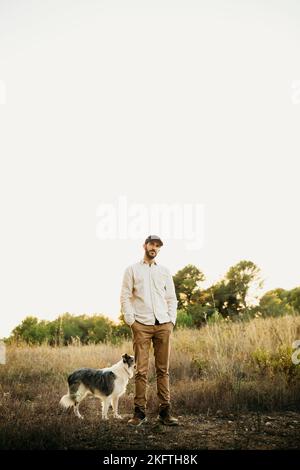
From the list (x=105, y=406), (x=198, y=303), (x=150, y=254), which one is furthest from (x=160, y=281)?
(x=198, y=303)

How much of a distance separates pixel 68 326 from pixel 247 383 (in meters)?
16.8

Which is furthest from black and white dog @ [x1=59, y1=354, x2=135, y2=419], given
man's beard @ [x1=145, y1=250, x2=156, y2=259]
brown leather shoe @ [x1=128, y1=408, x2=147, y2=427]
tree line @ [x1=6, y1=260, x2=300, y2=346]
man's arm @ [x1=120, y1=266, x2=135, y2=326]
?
tree line @ [x1=6, y1=260, x2=300, y2=346]

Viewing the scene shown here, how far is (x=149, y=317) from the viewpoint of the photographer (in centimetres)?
559

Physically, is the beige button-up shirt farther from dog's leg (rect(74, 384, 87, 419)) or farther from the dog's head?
dog's leg (rect(74, 384, 87, 419))

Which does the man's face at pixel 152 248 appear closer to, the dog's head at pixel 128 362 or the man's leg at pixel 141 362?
the man's leg at pixel 141 362

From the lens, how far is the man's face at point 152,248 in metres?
5.78

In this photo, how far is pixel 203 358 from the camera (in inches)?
334

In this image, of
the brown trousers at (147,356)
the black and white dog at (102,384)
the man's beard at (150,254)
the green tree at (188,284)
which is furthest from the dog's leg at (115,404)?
the green tree at (188,284)

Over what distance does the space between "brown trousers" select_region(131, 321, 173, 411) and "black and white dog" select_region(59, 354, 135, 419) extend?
0.54m

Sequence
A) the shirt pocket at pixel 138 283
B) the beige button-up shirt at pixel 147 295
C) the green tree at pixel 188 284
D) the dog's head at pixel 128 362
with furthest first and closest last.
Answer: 1. the green tree at pixel 188 284
2. the dog's head at pixel 128 362
3. the shirt pocket at pixel 138 283
4. the beige button-up shirt at pixel 147 295

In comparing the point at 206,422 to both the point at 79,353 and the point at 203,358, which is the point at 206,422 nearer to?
the point at 203,358

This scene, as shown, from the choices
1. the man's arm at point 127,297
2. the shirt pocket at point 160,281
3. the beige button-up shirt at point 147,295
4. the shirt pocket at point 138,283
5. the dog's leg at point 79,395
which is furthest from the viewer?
the dog's leg at point 79,395

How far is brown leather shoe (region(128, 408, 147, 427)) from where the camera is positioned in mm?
5352
